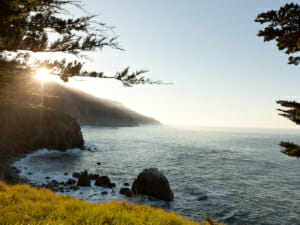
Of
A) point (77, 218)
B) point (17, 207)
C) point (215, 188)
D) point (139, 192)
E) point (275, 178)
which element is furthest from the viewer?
point (275, 178)

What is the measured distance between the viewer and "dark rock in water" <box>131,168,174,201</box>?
17031 mm

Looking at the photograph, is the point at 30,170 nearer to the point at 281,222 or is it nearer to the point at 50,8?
the point at 50,8

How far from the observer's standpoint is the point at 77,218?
14.9 ft

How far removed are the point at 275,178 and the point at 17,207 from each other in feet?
108

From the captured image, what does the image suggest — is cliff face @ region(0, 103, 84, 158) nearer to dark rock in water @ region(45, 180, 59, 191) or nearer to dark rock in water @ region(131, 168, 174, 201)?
dark rock in water @ region(45, 180, 59, 191)

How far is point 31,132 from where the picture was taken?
129 feet

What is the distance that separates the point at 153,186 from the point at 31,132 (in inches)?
1336

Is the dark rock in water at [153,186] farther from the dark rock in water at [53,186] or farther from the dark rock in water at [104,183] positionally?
the dark rock in water at [53,186]

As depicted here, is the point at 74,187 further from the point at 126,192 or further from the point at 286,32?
the point at 286,32

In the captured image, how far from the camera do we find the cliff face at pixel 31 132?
35688 mm

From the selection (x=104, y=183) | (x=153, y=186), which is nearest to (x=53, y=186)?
(x=104, y=183)

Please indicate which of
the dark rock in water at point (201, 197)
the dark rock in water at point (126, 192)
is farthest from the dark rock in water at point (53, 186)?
the dark rock in water at point (201, 197)

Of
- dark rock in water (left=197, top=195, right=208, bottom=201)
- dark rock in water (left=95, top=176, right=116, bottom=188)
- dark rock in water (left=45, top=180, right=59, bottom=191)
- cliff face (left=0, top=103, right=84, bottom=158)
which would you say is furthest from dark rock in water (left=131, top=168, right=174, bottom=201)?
cliff face (left=0, top=103, right=84, bottom=158)

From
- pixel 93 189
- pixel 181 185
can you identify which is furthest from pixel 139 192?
pixel 181 185
